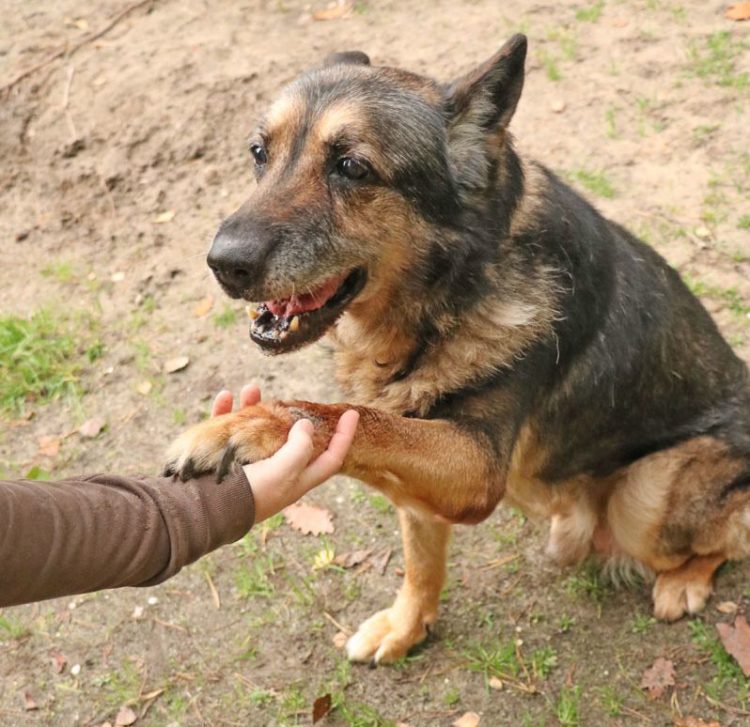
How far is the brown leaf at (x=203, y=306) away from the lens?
554cm

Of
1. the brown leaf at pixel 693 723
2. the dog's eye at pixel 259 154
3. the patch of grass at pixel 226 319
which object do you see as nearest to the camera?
the dog's eye at pixel 259 154

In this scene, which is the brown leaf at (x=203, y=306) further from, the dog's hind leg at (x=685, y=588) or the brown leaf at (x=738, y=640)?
the brown leaf at (x=738, y=640)

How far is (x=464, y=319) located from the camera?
3.15m

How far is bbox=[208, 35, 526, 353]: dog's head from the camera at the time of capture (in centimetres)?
290

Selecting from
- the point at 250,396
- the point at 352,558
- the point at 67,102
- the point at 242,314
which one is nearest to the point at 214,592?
the point at 352,558

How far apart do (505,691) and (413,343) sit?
162 cm

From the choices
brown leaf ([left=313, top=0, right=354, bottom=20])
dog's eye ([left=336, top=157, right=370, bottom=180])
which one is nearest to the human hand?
dog's eye ([left=336, top=157, right=370, bottom=180])

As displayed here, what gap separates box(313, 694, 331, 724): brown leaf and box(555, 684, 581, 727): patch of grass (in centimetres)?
96

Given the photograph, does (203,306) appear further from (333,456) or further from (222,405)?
(333,456)

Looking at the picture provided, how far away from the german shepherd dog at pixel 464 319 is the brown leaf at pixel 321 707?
28.0 inches

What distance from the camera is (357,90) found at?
3082 millimetres

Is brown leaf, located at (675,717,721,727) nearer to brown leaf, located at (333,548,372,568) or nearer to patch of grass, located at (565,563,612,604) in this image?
patch of grass, located at (565,563,612,604)

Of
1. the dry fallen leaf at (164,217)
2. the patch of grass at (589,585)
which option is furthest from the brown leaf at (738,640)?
the dry fallen leaf at (164,217)

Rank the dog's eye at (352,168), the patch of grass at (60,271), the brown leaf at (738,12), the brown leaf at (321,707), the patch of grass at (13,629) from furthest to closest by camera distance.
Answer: the brown leaf at (738,12) → the patch of grass at (60,271) → the patch of grass at (13,629) → the brown leaf at (321,707) → the dog's eye at (352,168)
